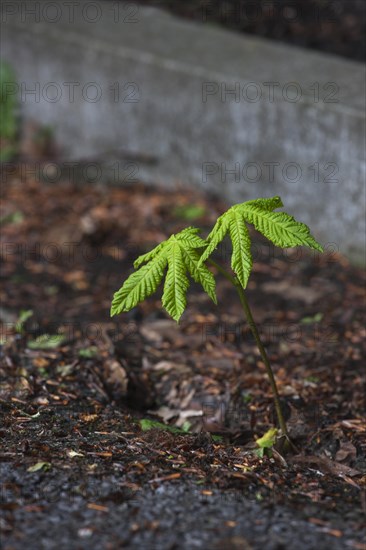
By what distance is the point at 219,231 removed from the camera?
2.75 metres

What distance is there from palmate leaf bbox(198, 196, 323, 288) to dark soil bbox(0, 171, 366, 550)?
0.68 metres

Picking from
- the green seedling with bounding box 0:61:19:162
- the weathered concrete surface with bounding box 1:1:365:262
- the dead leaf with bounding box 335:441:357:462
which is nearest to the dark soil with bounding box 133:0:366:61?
the weathered concrete surface with bounding box 1:1:365:262

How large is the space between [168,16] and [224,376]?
408 centimetres

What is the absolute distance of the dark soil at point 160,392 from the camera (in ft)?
7.83

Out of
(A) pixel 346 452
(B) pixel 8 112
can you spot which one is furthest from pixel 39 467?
(B) pixel 8 112

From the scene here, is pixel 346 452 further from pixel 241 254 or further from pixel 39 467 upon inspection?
pixel 39 467

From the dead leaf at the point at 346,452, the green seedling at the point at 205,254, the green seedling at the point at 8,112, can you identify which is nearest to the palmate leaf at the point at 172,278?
the green seedling at the point at 205,254

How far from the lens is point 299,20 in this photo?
21.8 ft

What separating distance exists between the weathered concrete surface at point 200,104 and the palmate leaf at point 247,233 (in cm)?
229

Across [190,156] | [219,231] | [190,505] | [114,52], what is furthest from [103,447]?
[114,52]

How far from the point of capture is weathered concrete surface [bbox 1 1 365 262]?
16.8 ft

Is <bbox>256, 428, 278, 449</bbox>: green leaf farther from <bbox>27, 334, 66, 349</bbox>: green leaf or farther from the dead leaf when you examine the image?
<bbox>27, 334, 66, 349</bbox>: green leaf

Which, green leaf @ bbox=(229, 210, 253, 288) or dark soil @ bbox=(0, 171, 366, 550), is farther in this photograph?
green leaf @ bbox=(229, 210, 253, 288)

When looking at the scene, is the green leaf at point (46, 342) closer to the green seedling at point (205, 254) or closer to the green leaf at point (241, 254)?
the green seedling at point (205, 254)
